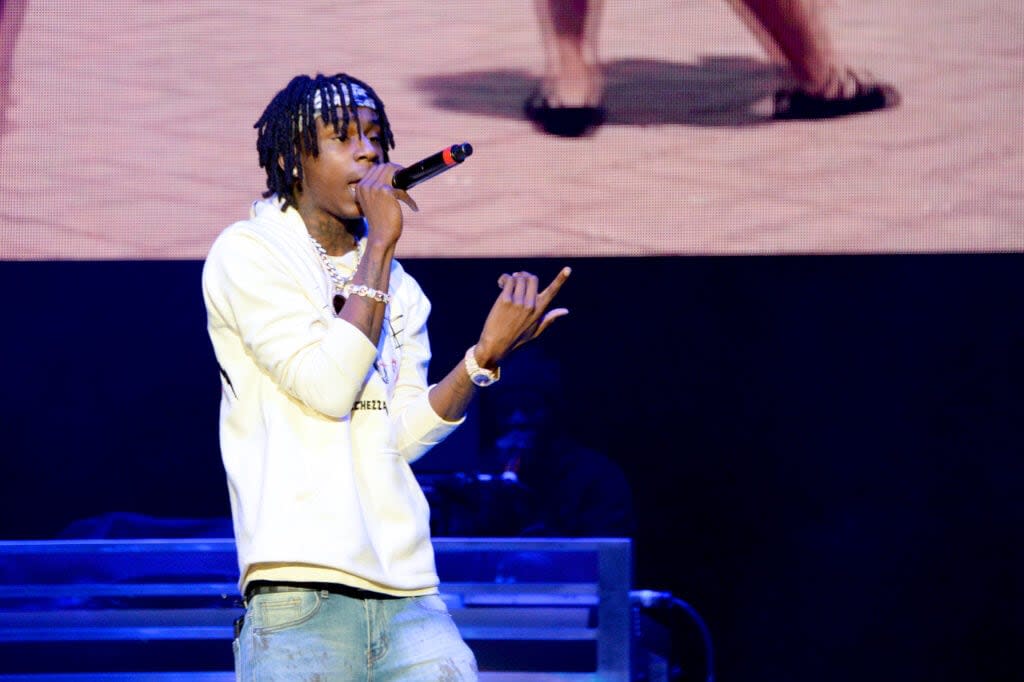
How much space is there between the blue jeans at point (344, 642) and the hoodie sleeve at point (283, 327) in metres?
0.26

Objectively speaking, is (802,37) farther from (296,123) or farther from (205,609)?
(205,609)

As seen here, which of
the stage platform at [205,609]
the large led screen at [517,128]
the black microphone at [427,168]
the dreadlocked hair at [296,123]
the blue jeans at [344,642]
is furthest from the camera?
the large led screen at [517,128]

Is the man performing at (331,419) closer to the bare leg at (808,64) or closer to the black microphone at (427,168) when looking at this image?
the black microphone at (427,168)

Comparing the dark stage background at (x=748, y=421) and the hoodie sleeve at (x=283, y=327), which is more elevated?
the hoodie sleeve at (x=283, y=327)

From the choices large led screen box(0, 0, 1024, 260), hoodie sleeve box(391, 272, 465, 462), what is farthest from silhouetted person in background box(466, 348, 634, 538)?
hoodie sleeve box(391, 272, 465, 462)

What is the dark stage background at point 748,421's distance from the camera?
429cm

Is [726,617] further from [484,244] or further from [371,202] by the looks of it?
[371,202]

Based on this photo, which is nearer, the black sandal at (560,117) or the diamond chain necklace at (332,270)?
the diamond chain necklace at (332,270)

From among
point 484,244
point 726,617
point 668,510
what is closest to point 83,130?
point 484,244

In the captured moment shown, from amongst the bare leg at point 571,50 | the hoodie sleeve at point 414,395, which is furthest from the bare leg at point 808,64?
the hoodie sleeve at point 414,395

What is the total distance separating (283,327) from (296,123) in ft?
1.26

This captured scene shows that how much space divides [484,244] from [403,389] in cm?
155

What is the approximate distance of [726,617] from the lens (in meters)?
4.60

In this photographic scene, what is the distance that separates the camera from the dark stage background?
429 cm
